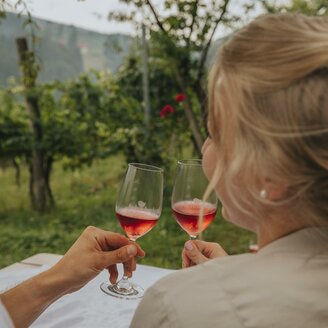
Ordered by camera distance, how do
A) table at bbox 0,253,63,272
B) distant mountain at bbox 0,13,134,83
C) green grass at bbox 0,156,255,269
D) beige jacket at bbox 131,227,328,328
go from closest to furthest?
beige jacket at bbox 131,227,328,328
table at bbox 0,253,63,272
green grass at bbox 0,156,255,269
distant mountain at bbox 0,13,134,83

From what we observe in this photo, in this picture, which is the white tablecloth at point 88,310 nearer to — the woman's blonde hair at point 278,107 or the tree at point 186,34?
the woman's blonde hair at point 278,107

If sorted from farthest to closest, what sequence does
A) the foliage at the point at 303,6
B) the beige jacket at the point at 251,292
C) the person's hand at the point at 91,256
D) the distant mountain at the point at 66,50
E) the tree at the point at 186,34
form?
the distant mountain at the point at 66,50
the foliage at the point at 303,6
the tree at the point at 186,34
the person's hand at the point at 91,256
the beige jacket at the point at 251,292

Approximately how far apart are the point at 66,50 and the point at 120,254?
8.31m

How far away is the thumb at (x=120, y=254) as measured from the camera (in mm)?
1550

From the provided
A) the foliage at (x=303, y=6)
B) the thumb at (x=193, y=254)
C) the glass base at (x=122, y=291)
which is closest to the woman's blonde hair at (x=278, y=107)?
the thumb at (x=193, y=254)

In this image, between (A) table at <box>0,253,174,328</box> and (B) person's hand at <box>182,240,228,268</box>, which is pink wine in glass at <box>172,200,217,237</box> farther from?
(A) table at <box>0,253,174,328</box>

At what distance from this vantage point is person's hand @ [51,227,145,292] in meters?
1.52

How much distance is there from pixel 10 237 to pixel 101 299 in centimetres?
450

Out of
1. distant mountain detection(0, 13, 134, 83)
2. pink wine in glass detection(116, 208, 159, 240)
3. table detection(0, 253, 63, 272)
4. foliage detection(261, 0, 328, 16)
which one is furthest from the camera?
distant mountain detection(0, 13, 134, 83)

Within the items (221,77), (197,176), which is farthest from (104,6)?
(221,77)

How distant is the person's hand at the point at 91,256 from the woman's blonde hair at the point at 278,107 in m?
0.66

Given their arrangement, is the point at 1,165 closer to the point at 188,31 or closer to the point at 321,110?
the point at 188,31

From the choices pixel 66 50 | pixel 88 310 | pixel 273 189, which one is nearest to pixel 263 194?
pixel 273 189

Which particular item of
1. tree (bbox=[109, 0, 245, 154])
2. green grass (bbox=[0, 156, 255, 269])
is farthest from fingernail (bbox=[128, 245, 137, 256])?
tree (bbox=[109, 0, 245, 154])
